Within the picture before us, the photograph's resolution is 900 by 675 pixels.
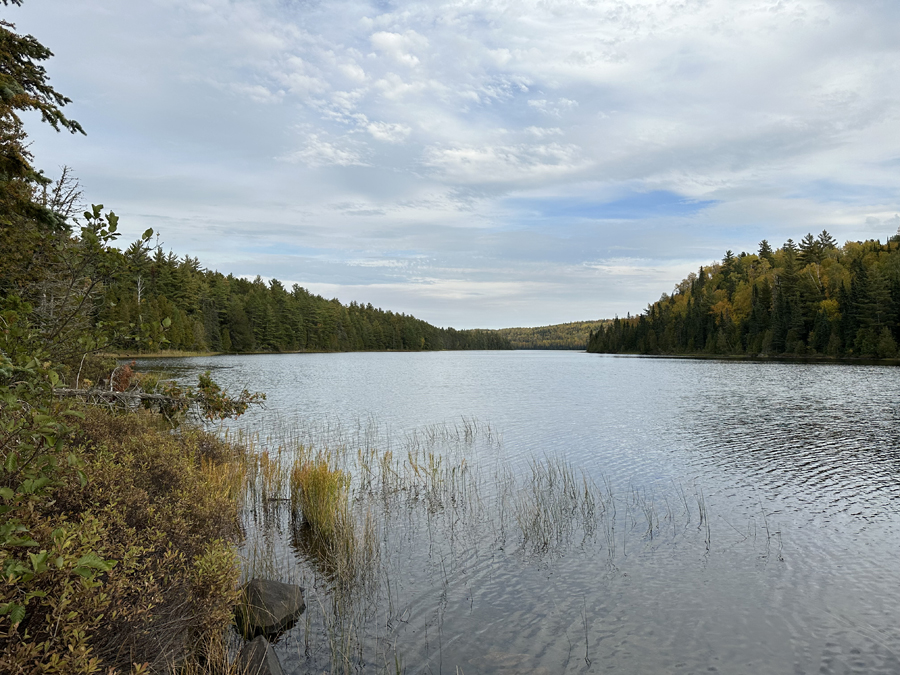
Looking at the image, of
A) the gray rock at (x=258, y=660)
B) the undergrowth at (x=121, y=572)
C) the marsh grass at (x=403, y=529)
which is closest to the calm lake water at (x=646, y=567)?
the marsh grass at (x=403, y=529)

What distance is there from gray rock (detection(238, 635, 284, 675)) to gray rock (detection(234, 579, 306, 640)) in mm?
721

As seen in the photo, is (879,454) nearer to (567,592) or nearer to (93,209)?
(567,592)

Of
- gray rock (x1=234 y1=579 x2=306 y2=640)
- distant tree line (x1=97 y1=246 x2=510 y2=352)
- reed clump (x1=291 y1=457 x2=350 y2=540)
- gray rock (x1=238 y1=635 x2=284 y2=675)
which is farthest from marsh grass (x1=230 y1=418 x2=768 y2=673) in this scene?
distant tree line (x1=97 y1=246 x2=510 y2=352)

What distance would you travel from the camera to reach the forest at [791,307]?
265ft

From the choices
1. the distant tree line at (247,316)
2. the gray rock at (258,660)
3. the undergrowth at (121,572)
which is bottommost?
the gray rock at (258,660)

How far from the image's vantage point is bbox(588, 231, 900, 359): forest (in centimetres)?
8075

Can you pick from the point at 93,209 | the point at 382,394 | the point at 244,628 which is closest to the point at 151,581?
the point at 244,628

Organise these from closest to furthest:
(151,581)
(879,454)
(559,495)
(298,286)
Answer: (151,581), (559,495), (879,454), (298,286)

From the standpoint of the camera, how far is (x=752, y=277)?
124 m

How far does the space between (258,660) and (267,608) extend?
1.38 metres

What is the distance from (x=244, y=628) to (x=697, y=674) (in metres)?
5.80

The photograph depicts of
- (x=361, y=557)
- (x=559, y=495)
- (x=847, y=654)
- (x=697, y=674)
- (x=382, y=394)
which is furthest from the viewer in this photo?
(x=382, y=394)

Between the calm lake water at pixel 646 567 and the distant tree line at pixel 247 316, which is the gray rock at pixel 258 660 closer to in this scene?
the calm lake water at pixel 646 567

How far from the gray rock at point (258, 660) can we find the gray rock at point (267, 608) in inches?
28.4
